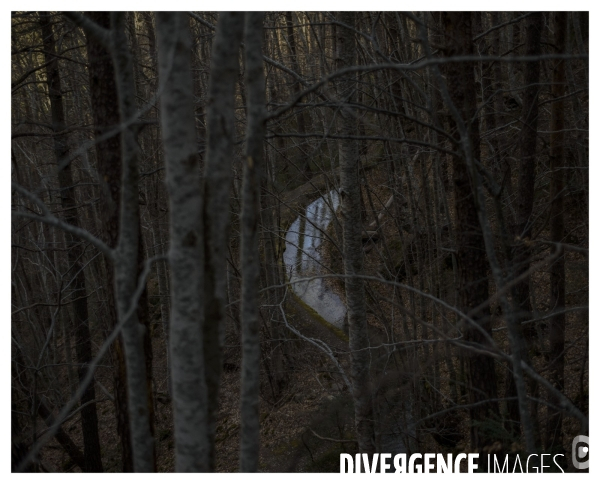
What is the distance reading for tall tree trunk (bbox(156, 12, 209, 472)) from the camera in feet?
10.1

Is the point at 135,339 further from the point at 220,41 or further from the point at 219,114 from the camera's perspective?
the point at 220,41

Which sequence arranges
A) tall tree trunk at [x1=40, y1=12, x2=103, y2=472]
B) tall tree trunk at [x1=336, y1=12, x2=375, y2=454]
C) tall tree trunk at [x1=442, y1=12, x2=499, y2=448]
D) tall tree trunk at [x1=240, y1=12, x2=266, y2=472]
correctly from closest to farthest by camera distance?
tall tree trunk at [x1=240, y1=12, x2=266, y2=472], tall tree trunk at [x1=442, y1=12, x2=499, y2=448], tall tree trunk at [x1=336, y1=12, x2=375, y2=454], tall tree trunk at [x1=40, y1=12, x2=103, y2=472]

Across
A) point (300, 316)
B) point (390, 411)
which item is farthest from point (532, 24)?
point (300, 316)

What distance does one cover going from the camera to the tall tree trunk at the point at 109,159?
213 inches

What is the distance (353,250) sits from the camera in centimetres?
687

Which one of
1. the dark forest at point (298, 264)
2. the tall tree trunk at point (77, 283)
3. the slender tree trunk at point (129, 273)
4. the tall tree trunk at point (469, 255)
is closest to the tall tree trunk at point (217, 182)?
the dark forest at point (298, 264)

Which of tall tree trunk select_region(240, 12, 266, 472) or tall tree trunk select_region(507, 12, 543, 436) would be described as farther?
tall tree trunk select_region(507, 12, 543, 436)

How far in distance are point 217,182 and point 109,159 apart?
2580 millimetres

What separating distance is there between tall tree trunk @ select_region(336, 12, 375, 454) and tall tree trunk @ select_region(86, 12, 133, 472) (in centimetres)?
272

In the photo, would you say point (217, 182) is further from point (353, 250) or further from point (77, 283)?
point (77, 283)

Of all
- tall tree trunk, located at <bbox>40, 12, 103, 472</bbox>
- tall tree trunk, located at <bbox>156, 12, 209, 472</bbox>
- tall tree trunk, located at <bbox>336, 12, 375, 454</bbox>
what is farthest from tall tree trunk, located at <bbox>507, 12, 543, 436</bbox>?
tall tree trunk, located at <bbox>40, 12, 103, 472</bbox>

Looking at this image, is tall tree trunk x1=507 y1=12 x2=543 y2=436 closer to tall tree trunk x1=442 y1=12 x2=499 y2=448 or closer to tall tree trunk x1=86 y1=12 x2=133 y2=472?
tall tree trunk x1=442 y1=12 x2=499 y2=448

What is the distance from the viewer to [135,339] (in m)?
3.42
